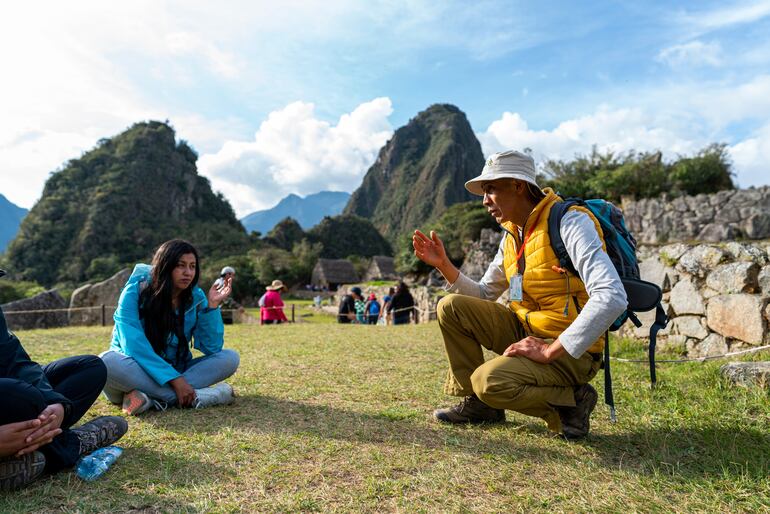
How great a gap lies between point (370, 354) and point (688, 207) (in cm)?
1248

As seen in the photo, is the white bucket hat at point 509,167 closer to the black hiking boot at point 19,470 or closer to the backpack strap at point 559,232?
the backpack strap at point 559,232

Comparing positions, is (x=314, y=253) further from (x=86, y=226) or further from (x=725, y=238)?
(x=725, y=238)

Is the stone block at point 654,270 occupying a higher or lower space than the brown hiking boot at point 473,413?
higher

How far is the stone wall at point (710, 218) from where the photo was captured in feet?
38.9

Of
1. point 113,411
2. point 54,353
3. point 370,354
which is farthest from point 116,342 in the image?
point 54,353

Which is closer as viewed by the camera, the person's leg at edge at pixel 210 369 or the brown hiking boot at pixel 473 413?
the brown hiking boot at pixel 473 413

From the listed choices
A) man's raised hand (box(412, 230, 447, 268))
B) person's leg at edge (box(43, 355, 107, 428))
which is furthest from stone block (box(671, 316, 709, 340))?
person's leg at edge (box(43, 355, 107, 428))

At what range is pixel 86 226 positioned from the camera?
66438 millimetres

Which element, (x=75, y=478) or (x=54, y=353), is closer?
(x=75, y=478)

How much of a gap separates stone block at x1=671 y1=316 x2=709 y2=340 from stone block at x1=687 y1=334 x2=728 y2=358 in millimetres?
66

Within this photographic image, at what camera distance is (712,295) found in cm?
509

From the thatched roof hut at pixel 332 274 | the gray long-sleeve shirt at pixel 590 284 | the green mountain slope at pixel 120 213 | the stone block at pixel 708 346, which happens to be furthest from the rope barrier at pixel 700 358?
the green mountain slope at pixel 120 213

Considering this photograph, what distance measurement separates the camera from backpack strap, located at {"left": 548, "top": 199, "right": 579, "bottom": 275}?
103 inches

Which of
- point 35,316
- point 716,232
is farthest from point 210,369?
point 35,316
